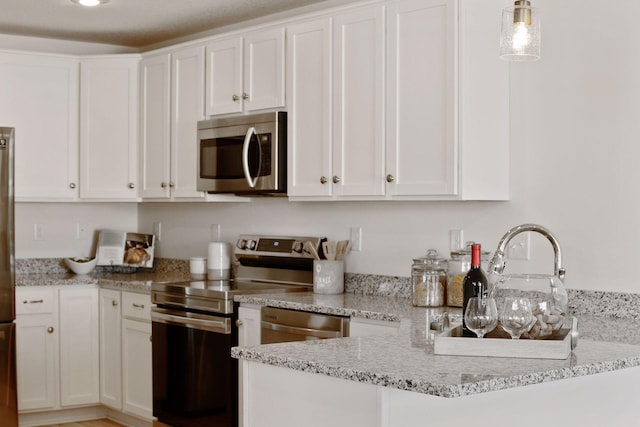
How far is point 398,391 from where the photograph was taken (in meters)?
2.08

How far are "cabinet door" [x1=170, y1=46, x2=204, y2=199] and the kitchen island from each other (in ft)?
8.65

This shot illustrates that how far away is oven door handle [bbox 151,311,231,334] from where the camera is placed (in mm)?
4230

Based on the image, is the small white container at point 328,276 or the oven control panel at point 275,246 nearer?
the small white container at point 328,276

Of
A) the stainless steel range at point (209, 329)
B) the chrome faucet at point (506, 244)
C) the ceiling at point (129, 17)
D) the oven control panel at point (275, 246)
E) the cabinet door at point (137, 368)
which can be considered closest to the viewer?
the chrome faucet at point (506, 244)

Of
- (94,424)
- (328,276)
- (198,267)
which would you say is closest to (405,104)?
(328,276)

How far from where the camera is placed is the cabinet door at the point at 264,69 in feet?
14.5

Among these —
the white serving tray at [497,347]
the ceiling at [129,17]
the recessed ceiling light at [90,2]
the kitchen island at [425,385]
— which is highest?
the ceiling at [129,17]

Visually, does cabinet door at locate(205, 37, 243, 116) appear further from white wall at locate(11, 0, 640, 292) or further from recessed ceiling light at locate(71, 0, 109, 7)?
white wall at locate(11, 0, 640, 292)

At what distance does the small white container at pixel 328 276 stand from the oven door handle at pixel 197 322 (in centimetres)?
48

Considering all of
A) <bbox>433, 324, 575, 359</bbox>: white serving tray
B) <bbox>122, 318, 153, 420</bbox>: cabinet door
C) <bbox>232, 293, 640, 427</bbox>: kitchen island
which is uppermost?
<bbox>433, 324, 575, 359</bbox>: white serving tray

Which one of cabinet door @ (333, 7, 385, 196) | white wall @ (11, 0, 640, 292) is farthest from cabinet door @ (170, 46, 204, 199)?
white wall @ (11, 0, 640, 292)

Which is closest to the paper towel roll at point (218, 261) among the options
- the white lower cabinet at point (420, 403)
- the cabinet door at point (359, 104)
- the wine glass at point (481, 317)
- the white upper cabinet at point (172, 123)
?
the white upper cabinet at point (172, 123)

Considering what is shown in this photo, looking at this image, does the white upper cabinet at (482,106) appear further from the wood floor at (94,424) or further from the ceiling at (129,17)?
the wood floor at (94,424)

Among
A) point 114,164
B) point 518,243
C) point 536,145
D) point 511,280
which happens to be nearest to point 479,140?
point 536,145
